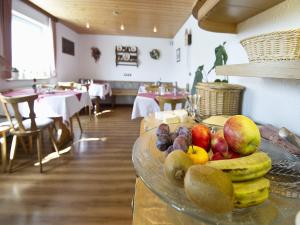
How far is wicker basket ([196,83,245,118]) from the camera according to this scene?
1278mm

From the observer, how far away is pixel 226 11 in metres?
1.20

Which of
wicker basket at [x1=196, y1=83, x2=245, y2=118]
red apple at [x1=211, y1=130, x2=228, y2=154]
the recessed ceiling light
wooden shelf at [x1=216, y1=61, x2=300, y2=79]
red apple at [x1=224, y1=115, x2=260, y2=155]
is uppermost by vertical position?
the recessed ceiling light

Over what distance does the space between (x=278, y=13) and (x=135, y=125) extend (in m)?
3.62

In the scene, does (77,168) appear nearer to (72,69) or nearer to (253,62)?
(253,62)

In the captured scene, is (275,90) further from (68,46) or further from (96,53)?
(96,53)

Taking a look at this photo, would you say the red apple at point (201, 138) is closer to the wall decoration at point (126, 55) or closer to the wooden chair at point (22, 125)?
the wooden chair at point (22, 125)

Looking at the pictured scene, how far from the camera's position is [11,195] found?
1.87 metres

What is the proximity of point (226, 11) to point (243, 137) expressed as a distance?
3.04ft

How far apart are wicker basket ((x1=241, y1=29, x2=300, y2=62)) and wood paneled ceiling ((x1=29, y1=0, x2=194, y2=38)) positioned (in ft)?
9.96

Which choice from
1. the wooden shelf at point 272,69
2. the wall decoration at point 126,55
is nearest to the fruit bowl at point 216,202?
the wooden shelf at point 272,69

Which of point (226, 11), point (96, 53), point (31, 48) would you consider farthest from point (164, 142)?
point (96, 53)

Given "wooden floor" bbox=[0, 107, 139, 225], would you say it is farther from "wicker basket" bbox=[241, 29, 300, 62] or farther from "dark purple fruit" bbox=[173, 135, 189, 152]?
"wicker basket" bbox=[241, 29, 300, 62]

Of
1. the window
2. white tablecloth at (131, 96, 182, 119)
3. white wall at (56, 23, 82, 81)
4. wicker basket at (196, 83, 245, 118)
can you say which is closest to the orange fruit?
wicker basket at (196, 83, 245, 118)

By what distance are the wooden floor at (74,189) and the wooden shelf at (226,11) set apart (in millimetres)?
1486
